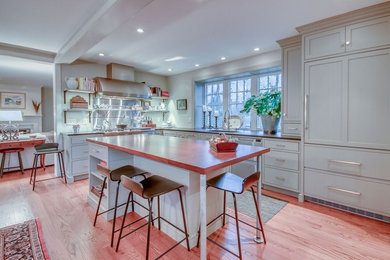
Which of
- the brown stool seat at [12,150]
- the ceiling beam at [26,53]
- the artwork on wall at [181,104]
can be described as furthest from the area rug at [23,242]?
the artwork on wall at [181,104]

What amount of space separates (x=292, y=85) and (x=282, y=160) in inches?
48.0

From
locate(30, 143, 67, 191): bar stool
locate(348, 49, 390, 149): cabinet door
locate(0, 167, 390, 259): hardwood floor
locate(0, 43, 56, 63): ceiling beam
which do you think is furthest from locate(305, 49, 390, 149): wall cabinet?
locate(0, 43, 56, 63): ceiling beam

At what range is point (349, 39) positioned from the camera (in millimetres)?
2328

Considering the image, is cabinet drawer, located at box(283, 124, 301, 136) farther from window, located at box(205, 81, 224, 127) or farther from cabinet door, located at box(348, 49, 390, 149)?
window, located at box(205, 81, 224, 127)

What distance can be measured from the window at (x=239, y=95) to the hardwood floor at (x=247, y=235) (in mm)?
2095

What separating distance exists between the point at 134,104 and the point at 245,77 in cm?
287

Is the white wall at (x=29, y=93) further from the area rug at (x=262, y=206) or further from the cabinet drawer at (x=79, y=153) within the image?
the area rug at (x=262, y=206)

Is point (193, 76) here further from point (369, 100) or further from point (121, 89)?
point (369, 100)

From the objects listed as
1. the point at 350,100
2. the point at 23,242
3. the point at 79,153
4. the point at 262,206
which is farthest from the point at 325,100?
the point at 79,153

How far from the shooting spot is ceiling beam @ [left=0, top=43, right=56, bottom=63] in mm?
3212

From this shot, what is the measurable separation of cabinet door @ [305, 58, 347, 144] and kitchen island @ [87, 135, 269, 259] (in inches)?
48.4

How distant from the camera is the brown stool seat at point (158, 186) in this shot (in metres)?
1.49

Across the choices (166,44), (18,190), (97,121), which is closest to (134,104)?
(97,121)

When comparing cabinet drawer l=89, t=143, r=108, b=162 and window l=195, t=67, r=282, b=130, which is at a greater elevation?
window l=195, t=67, r=282, b=130
